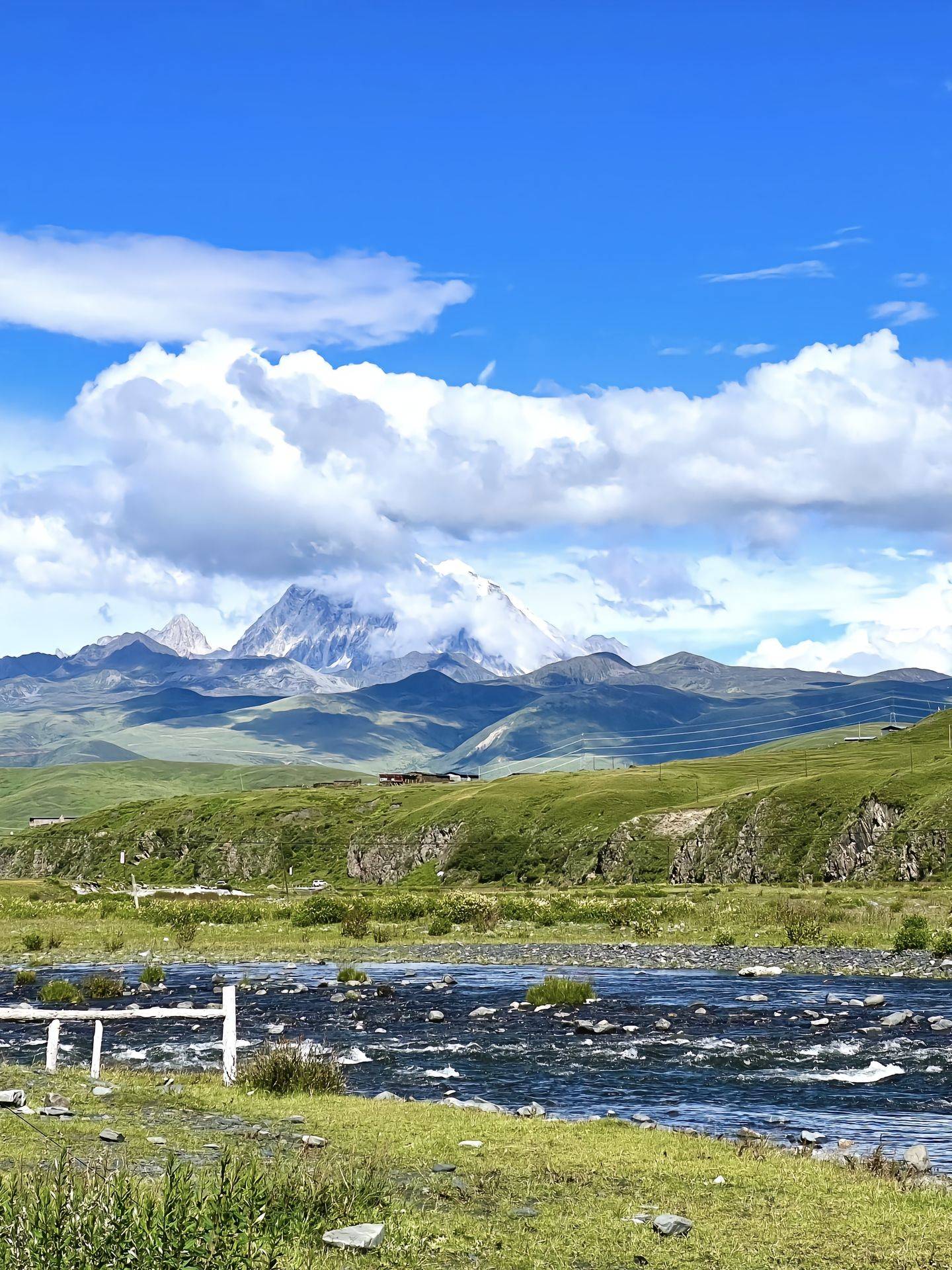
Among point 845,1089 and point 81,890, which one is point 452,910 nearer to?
point 845,1089

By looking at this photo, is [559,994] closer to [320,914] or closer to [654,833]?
[320,914]

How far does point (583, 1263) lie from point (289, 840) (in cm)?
18669

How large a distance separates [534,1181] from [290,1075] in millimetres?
8594

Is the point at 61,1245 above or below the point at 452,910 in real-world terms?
above

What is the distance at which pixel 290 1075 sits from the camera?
24.3 m

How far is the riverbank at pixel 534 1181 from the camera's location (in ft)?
45.2

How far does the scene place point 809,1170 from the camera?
1759 centimetres

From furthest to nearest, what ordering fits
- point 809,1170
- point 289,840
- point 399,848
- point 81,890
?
point 289,840 < point 399,848 < point 81,890 < point 809,1170

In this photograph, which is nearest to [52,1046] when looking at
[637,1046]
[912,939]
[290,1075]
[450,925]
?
[290,1075]

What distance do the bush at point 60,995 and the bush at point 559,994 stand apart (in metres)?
15.6

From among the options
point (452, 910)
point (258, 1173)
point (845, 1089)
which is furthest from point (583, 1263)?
point (452, 910)

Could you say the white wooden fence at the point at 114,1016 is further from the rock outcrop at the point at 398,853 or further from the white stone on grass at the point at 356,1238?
the rock outcrop at the point at 398,853

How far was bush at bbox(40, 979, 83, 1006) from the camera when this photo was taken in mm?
40281

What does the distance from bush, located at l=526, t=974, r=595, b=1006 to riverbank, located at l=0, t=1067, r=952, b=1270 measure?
16.1 metres
